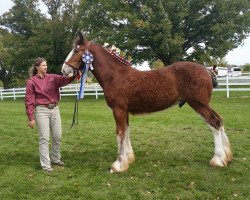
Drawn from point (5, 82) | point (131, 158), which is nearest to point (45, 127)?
point (131, 158)

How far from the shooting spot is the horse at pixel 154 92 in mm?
6195

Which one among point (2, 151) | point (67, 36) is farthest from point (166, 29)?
point (2, 151)

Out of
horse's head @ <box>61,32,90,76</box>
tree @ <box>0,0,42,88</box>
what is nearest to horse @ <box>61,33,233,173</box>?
horse's head @ <box>61,32,90,76</box>

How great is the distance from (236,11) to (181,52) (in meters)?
4.71

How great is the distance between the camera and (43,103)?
6355mm

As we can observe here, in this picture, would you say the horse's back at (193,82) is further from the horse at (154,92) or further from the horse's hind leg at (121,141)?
the horse's hind leg at (121,141)

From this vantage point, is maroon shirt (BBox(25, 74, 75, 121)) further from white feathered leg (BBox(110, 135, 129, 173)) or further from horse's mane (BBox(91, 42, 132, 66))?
white feathered leg (BBox(110, 135, 129, 173))

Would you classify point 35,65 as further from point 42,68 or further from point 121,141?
point 121,141

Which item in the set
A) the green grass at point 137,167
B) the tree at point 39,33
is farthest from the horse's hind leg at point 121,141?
the tree at point 39,33

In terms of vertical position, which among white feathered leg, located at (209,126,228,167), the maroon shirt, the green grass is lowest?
the green grass

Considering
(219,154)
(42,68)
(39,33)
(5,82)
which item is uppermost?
(39,33)

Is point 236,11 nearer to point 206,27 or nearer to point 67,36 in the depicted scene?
point 206,27

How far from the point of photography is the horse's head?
6.39 meters

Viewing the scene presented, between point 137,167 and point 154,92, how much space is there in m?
1.42
